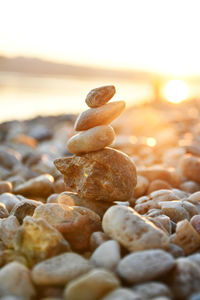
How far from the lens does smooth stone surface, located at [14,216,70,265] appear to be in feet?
7.87

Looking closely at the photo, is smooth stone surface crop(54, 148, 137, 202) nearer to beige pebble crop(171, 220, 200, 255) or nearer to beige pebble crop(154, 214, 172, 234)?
beige pebble crop(154, 214, 172, 234)

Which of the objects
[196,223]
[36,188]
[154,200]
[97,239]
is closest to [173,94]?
[36,188]

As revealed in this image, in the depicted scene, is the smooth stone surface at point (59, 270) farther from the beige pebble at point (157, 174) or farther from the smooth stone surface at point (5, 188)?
the beige pebble at point (157, 174)

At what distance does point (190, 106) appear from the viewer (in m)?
14.9

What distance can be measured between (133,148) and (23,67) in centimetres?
2470

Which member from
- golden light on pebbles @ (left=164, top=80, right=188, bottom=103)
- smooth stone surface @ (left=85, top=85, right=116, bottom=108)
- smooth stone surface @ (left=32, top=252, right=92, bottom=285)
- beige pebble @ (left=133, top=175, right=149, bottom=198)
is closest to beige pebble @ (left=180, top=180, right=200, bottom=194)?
beige pebble @ (left=133, top=175, right=149, bottom=198)

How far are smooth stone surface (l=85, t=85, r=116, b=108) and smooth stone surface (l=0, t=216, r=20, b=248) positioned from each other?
1235mm

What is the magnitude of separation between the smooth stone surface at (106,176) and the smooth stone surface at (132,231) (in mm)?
598

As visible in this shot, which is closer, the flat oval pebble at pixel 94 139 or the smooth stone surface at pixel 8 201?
the flat oval pebble at pixel 94 139

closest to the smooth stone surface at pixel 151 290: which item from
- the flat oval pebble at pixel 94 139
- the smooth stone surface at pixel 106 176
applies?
the smooth stone surface at pixel 106 176

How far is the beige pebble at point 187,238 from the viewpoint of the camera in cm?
257

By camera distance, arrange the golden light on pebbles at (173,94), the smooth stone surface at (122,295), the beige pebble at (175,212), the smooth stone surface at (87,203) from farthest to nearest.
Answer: the golden light on pebbles at (173,94)
the smooth stone surface at (87,203)
the beige pebble at (175,212)
the smooth stone surface at (122,295)

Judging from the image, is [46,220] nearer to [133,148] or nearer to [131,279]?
[131,279]

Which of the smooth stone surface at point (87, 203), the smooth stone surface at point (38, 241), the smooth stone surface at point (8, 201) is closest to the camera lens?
the smooth stone surface at point (38, 241)
